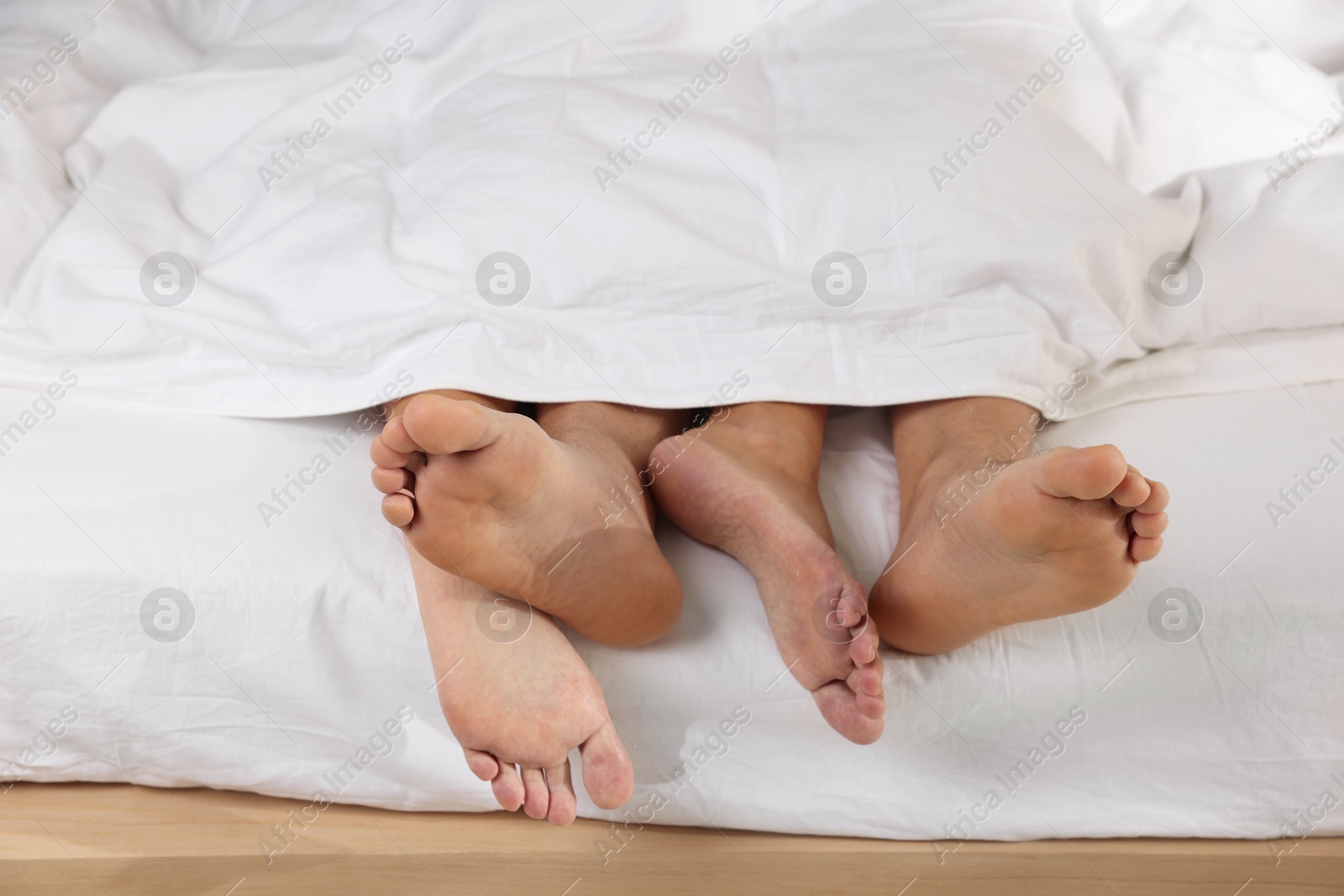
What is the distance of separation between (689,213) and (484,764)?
0.49 m

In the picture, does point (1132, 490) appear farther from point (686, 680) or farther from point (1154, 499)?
point (686, 680)

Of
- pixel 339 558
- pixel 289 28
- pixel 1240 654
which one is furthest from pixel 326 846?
pixel 289 28

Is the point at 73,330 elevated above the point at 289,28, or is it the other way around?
the point at 289,28

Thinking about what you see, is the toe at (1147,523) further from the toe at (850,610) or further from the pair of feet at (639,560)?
the toe at (850,610)

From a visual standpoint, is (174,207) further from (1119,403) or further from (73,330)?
(1119,403)

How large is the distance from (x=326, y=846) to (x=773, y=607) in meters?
0.39

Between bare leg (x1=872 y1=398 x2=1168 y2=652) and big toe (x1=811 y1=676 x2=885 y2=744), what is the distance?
0.07 metres

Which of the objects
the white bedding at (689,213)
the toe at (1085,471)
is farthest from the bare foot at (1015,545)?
the white bedding at (689,213)

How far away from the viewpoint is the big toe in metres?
0.66

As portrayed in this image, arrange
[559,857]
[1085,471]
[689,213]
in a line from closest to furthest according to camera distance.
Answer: [1085,471], [559,857], [689,213]

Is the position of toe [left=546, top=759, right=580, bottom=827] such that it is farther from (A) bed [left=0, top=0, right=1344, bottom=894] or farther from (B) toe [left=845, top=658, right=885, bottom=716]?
(B) toe [left=845, top=658, right=885, bottom=716]

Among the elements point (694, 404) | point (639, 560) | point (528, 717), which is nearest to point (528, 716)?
point (528, 717)

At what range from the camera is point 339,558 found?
73cm

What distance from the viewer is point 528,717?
25.5 inches
